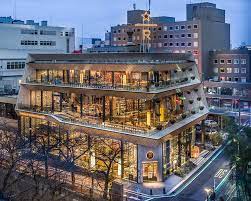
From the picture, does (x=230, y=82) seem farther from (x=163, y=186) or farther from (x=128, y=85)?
(x=163, y=186)

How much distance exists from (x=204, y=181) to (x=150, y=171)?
2203mm

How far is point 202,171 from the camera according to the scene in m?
17.0

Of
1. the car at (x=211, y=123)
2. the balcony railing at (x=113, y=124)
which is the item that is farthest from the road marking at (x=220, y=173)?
the car at (x=211, y=123)

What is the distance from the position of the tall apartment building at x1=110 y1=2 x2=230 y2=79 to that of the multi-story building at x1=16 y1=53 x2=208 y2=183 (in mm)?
17000

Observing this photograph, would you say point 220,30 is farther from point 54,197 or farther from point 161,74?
point 54,197

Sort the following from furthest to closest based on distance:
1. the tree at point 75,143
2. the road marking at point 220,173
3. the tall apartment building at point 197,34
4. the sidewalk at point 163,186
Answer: the tall apartment building at point 197,34
the tree at point 75,143
the road marking at point 220,173
the sidewalk at point 163,186

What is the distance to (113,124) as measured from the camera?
17016mm

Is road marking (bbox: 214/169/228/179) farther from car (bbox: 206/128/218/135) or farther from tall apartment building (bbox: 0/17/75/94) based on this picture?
tall apartment building (bbox: 0/17/75/94)

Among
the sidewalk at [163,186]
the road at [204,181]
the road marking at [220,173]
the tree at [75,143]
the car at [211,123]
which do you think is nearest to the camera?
the road at [204,181]

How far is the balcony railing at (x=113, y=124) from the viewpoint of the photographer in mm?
15859

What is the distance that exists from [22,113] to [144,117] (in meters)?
7.55

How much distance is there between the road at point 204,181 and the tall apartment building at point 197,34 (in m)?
19.1

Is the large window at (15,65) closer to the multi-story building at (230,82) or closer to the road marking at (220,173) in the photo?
the multi-story building at (230,82)

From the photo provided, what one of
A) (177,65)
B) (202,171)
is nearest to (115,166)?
(202,171)
